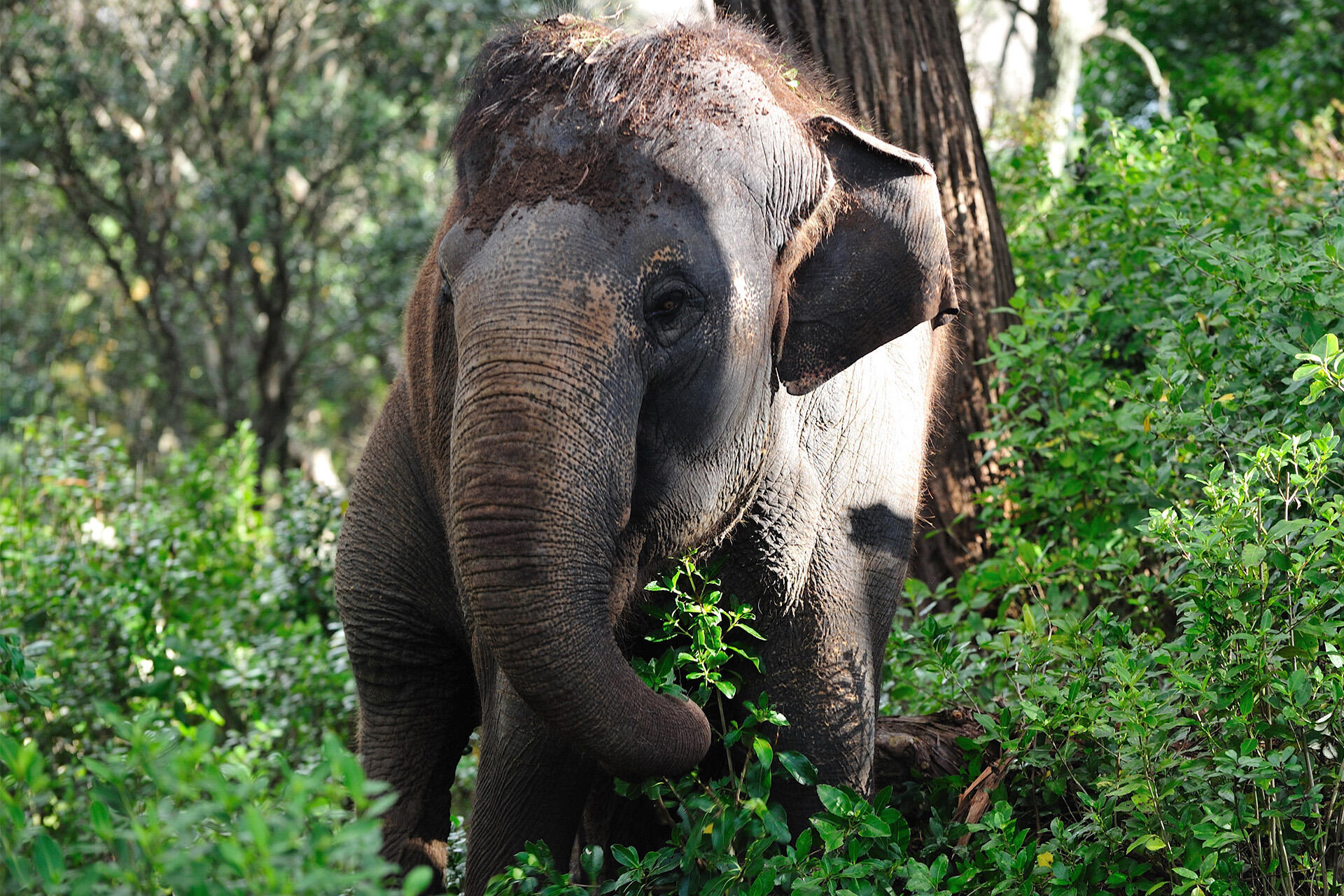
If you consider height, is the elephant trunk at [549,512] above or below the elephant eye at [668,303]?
below

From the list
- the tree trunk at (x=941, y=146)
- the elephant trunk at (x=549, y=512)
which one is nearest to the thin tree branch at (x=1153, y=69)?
the tree trunk at (x=941, y=146)

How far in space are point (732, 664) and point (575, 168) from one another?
1.19 m

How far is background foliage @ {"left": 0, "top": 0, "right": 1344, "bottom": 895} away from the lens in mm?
2301

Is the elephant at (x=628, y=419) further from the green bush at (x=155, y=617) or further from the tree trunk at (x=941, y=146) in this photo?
the tree trunk at (x=941, y=146)

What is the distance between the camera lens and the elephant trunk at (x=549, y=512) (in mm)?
2047

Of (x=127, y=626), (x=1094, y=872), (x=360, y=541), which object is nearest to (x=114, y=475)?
(x=127, y=626)

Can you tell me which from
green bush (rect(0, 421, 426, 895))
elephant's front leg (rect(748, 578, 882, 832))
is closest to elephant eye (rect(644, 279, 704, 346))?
elephant's front leg (rect(748, 578, 882, 832))

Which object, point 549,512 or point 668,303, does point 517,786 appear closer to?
point 549,512

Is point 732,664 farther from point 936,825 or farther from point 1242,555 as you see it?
point 1242,555

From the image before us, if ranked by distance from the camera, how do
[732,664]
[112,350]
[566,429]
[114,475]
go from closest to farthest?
[566,429] < [732,664] < [114,475] < [112,350]

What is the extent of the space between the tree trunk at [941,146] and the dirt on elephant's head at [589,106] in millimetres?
2141

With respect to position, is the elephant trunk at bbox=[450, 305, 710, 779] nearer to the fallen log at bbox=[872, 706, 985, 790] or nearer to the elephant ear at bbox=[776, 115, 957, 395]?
the elephant ear at bbox=[776, 115, 957, 395]

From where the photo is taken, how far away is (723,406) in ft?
7.88

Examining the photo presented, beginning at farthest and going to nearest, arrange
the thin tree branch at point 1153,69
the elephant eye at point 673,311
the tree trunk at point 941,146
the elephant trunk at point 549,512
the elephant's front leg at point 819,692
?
the thin tree branch at point 1153,69
the tree trunk at point 941,146
the elephant's front leg at point 819,692
the elephant eye at point 673,311
the elephant trunk at point 549,512
